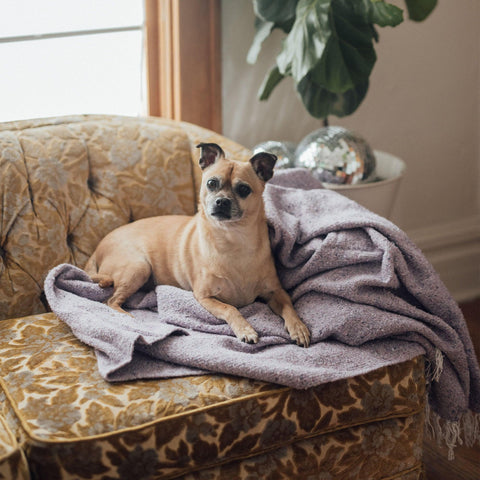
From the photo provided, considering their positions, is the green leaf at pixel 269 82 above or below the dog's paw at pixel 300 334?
above

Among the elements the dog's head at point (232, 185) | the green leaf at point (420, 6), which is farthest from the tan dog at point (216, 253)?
the green leaf at point (420, 6)

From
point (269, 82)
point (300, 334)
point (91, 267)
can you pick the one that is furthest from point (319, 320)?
point (269, 82)

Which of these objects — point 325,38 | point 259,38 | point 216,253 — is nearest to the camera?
point 216,253

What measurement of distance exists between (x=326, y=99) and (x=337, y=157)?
0.91 feet

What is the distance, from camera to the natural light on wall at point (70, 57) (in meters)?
2.19

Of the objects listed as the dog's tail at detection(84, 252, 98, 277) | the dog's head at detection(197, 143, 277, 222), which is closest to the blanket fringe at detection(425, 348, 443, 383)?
the dog's head at detection(197, 143, 277, 222)

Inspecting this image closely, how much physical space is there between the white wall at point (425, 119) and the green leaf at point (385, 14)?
545 millimetres

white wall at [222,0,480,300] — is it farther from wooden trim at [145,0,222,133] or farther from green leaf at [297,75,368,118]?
green leaf at [297,75,368,118]

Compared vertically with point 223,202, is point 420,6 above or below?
above

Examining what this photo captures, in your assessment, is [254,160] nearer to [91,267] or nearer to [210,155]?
[210,155]

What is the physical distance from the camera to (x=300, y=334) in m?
1.54

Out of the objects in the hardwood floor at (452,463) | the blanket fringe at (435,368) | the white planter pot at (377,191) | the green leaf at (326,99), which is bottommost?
the hardwood floor at (452,463)

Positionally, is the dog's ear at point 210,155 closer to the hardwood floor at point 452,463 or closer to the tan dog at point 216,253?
the tan dog at point 216,253

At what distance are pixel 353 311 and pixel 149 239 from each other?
670 mm
